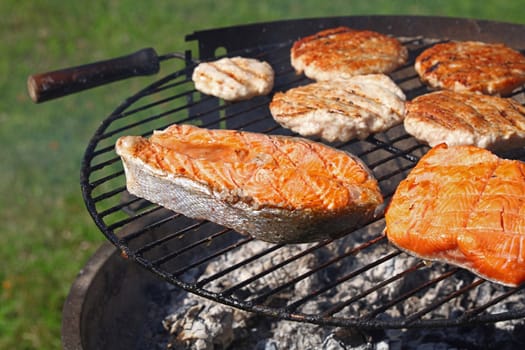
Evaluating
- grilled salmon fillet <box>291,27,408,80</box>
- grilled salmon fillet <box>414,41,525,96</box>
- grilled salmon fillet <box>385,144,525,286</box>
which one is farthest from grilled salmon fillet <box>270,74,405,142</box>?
grilled salmon fillet <box>385,144,525,286</box>

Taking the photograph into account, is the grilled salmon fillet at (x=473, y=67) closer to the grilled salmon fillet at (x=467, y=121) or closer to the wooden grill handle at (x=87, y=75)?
the grilled salmon fillet at (x=467, y=121)

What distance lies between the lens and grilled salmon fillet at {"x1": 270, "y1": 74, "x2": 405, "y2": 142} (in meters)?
3.37

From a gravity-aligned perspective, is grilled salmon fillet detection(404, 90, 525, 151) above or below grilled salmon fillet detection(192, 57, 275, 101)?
below

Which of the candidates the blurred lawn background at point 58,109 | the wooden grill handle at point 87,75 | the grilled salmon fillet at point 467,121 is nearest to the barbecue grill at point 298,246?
the wooden grill handle at point 87,75

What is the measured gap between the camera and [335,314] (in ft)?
11.7

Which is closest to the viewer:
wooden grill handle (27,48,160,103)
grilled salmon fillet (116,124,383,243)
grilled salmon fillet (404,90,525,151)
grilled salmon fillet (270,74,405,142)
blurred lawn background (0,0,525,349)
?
grilled salmon fillet (116,124,383,243)

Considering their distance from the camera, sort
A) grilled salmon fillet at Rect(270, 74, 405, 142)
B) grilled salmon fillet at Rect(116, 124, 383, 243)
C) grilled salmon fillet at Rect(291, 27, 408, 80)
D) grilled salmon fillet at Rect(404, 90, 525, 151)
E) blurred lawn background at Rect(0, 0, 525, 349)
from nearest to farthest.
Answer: grilled salmon fillet at Rect(116, 124, 383, 243) < grilled salmon fillet at Rect(404, 90, 525, 151) < grilled salmon fillet at Rect(270, 74, 405, 142) < grilled salmon fillet at Rect(291, 27, 408, 80) < blurred lawn background at Rect(0, 0, 525, 349)

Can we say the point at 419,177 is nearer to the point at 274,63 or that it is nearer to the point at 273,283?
the point at 273,283

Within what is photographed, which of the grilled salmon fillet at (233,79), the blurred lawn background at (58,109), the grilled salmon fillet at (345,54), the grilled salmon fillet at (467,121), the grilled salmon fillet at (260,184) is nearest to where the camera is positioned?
the grilled salmon fillet at (260,184)

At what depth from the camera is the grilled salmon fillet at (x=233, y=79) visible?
374 centimetres

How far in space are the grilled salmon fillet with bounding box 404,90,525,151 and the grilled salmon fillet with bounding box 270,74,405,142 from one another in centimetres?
12

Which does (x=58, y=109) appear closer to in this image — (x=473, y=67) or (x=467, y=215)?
(x=473, y=67)

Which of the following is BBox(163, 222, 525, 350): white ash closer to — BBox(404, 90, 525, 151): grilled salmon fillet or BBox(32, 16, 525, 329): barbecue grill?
BBox(32, 16, 525, 329): barbecue grill

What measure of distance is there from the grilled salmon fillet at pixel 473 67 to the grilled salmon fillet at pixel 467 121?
0.76ft
